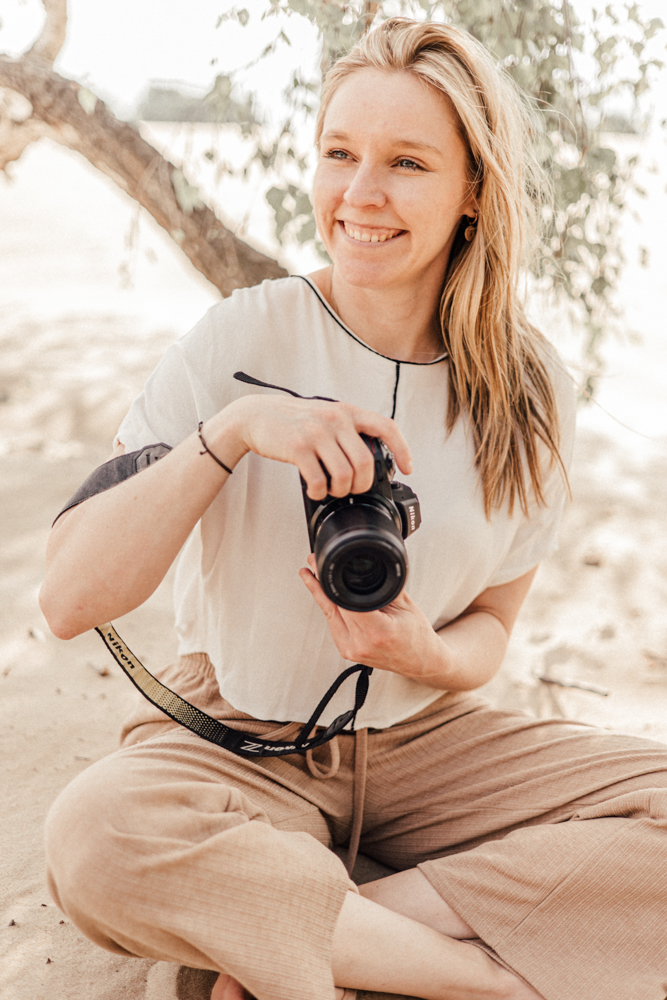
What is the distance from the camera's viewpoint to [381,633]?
130 cm

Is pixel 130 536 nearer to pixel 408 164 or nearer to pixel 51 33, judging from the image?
pixel 408 164

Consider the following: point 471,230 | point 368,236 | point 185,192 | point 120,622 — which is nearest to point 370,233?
point 368,236

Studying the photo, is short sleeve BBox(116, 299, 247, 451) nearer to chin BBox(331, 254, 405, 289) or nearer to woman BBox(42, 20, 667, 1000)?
woman BBox(42, 20, 667, 1000)

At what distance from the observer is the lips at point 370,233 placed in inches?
55.5

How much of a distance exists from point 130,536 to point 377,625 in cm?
37

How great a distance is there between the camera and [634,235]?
25.6 feet

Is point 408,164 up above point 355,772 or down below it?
above

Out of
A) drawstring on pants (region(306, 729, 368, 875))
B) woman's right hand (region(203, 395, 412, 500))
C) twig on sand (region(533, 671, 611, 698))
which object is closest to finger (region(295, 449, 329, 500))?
woman's right hand (region(203, 395, 412, 500))

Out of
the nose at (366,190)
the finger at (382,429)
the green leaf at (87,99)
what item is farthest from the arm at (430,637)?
the green leaf at (87,99)

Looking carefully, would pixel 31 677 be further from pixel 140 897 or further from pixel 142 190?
pixel 142 190

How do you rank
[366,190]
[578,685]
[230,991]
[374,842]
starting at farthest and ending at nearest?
[578,685] → [374,842] → [366,190] → [230,991]

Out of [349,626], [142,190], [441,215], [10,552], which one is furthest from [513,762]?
[142,190]

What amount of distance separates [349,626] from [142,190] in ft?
6.39

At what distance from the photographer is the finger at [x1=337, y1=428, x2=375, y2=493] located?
1.17m
